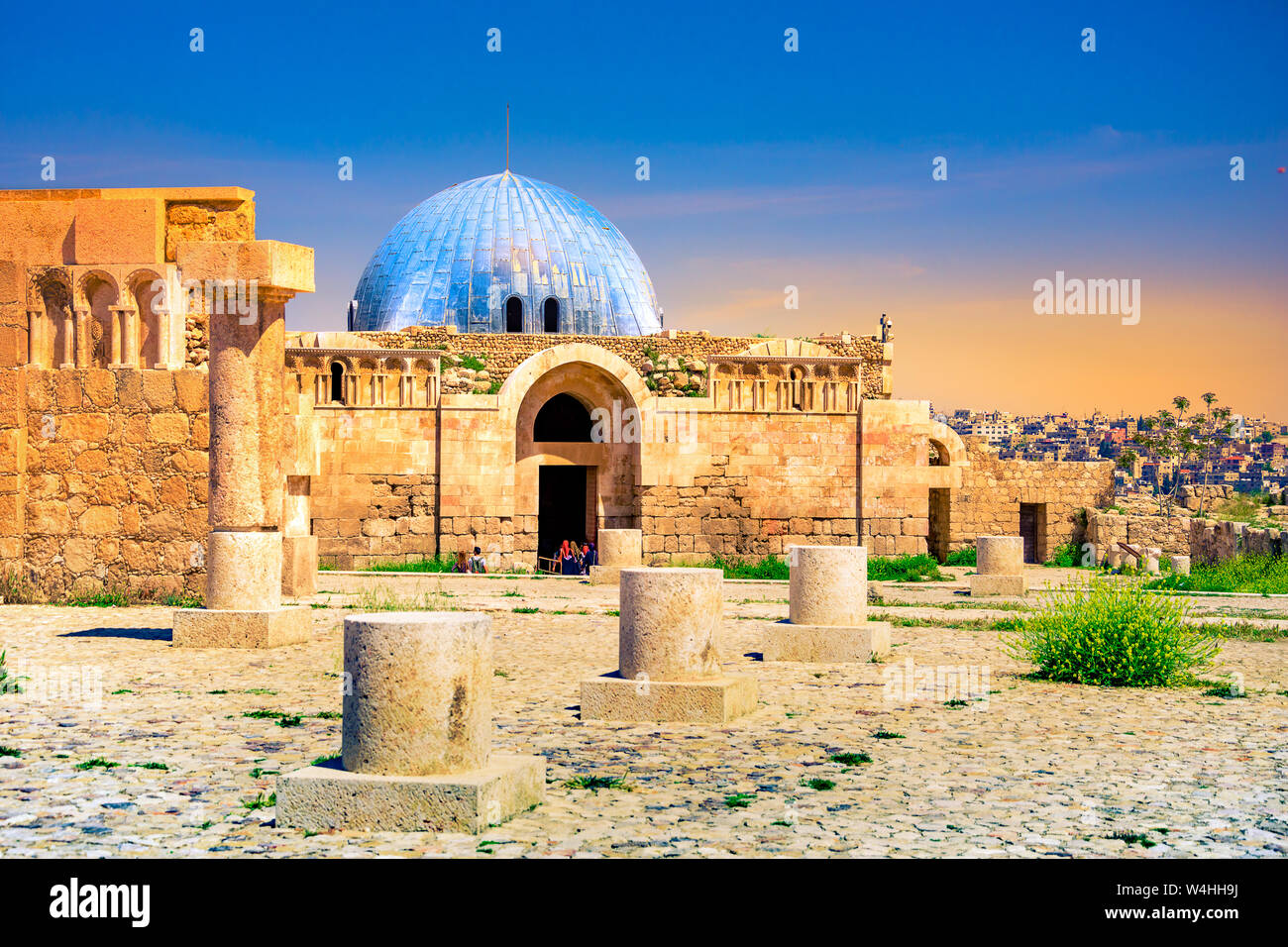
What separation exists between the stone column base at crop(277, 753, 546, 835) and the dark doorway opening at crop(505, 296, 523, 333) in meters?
28.4

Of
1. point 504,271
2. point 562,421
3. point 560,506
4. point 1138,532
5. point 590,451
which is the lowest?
point 1138,532

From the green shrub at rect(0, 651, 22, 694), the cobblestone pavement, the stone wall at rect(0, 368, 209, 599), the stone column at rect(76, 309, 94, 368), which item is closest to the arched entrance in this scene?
the stone wall at rect(0, 368, 209, 599)

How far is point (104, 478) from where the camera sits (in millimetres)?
12641

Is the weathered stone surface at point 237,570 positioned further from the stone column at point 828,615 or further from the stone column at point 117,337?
the stone column at point 828,615

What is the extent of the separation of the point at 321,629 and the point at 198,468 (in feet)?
6.68

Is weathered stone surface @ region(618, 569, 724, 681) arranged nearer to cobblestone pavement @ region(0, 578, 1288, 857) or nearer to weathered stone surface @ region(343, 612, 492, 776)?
cobblestone pavement @ region(0, 578, 1288, 857)

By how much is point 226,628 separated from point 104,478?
2.84 metres

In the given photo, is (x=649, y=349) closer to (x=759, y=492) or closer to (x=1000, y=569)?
(x=759, y=492)

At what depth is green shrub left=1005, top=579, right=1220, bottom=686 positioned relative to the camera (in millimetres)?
10164

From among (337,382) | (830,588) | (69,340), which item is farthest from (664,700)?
(337,382)

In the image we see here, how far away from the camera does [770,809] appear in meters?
5.78

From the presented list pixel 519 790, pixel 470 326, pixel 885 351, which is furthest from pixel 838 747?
pixel 470 326

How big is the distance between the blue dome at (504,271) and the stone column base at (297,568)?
1804cm
